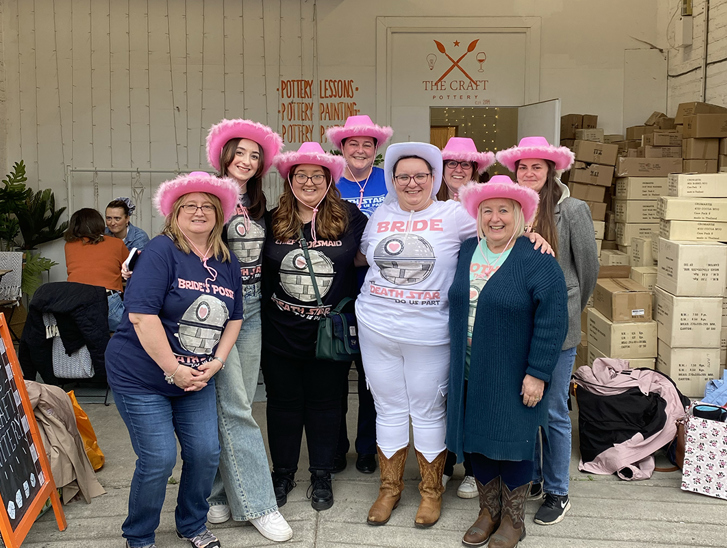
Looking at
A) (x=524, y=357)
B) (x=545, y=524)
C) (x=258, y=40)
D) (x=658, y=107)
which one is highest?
(x=258, y=40)

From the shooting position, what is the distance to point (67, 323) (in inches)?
170

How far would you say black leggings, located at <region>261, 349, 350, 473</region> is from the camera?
118 inches

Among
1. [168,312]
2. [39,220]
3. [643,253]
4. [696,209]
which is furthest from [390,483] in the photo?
[39,220]

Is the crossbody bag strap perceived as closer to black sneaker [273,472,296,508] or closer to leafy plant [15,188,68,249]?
black sneaker [273,472,296,508]

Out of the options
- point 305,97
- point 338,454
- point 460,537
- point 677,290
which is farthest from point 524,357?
point 305,97

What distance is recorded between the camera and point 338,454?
3.42 metres

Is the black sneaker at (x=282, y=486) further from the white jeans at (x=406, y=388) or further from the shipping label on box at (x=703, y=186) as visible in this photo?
the shipping label on box at (x=703, y=186)

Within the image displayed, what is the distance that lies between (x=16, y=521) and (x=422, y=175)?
2036mm

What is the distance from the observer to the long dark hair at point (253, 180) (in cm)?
276

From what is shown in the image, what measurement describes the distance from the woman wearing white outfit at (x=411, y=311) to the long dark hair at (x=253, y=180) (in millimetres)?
475

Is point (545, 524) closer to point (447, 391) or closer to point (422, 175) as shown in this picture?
point (447, 391)

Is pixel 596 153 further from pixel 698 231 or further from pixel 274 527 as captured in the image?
pixel 274 527

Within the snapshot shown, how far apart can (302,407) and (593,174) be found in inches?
171

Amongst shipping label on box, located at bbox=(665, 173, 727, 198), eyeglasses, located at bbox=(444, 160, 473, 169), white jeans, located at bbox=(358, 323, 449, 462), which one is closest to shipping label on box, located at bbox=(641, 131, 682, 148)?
shipping label on box, located at bbox=(665, 173, 727, 198)
